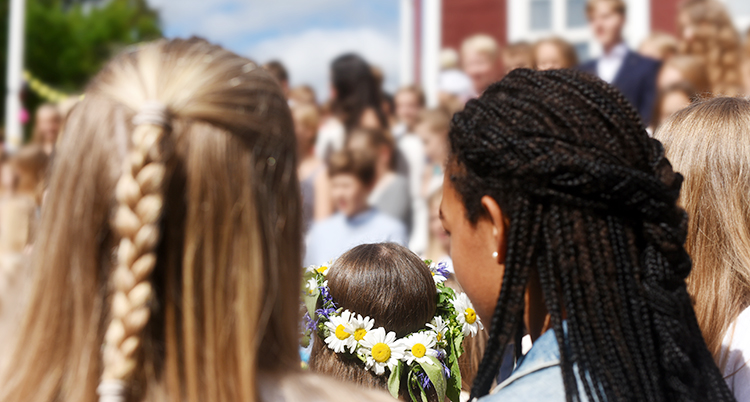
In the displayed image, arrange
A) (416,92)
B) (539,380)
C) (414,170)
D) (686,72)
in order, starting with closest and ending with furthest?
(539,380), (686,72), (414,170), (416,92)

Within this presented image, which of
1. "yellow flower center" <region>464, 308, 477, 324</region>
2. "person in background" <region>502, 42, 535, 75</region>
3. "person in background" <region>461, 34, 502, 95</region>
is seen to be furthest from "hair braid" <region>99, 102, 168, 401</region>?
"person in background" <region>461, 34, 502, 95</region>

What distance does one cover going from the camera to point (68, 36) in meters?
36.5

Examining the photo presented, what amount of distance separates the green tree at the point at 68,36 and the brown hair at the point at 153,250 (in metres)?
33.4

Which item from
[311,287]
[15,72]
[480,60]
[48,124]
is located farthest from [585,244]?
[15,72]

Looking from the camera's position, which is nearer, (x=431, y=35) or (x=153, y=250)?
(x=153, y=250)

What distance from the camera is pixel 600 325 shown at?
1.45 m

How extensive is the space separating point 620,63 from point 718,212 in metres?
4.69

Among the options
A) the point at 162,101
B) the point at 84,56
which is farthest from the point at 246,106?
the point at 84,56

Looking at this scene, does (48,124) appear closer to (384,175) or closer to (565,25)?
(384,175)

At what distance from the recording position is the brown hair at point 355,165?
5.99 meters

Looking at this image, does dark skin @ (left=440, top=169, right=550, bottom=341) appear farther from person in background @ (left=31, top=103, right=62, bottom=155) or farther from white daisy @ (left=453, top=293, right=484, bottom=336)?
person in background @ (left=31, top=103, right=62, bottom=155)

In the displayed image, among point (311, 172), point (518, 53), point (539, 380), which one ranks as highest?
point (518, 53)

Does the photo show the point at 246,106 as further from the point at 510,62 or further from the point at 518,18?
the point at 518,18

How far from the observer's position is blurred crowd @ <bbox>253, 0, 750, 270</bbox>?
19.4 feet
